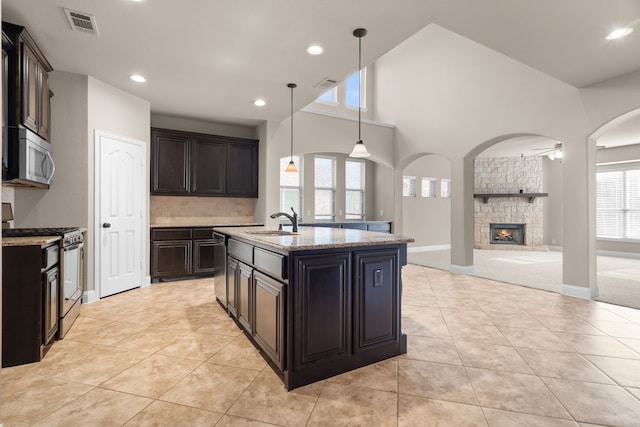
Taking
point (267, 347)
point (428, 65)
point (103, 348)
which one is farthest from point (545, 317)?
point (428, 65)

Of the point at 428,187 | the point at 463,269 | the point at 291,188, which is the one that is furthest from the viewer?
the point at 428,187

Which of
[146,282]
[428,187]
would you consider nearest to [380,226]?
[428,187]

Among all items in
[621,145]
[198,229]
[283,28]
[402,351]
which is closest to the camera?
[402,351]

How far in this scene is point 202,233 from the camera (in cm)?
539

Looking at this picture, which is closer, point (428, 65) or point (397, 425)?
point (397, 425)

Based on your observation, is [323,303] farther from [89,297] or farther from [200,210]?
[200,210]

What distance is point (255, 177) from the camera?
20.4ft

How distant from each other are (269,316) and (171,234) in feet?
11.2

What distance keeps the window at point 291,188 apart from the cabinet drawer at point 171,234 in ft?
9.09

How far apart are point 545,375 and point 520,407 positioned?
1.76ft

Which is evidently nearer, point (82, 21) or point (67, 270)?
point (82, 21)

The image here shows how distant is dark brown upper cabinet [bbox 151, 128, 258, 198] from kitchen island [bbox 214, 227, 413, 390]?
10.9ft

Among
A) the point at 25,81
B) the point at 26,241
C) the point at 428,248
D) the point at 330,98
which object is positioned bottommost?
the point at 428,248

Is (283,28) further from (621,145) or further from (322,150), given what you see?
(621,145)
